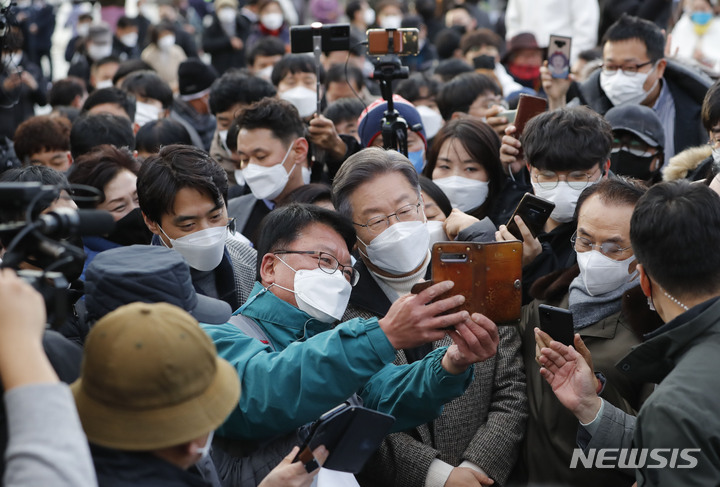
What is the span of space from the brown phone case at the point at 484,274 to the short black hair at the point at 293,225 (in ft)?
2.14

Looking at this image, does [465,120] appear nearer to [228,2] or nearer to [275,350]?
[275,350]

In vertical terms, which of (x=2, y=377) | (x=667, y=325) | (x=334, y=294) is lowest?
(x=334, y=294)

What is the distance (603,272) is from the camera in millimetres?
3287

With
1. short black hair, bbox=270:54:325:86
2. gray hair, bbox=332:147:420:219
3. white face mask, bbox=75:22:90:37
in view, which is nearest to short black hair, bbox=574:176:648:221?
gray hair, bbox=332:147:420:219

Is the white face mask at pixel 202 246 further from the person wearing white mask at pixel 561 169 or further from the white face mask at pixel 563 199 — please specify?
the white face mask at pixel 563 199

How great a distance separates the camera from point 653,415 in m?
2.24

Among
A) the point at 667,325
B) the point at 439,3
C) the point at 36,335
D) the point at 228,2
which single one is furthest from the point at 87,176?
the point at 439,3

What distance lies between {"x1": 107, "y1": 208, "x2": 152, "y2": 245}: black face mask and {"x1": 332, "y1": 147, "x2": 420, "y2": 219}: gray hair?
103 cm

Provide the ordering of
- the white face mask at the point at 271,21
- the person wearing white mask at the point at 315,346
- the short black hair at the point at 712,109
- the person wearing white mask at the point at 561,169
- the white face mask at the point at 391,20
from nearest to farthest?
the person wearing white mask at the point at 315,346
the person wearing white mask at the point at 561,169
the short black hair at the point at 712,109
the white face mask at the point at 271,21
the white face mask at the point at 391,20

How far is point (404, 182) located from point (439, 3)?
39.9 feet

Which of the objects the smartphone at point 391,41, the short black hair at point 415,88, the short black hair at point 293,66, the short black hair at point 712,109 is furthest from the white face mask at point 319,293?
the short black hair at point 415,88

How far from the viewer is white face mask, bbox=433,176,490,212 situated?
4664mm

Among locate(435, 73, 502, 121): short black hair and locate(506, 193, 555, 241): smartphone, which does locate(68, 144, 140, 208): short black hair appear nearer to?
locate(506, 193, 555, 241): smartphone

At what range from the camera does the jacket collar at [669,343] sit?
2332 millimetres
